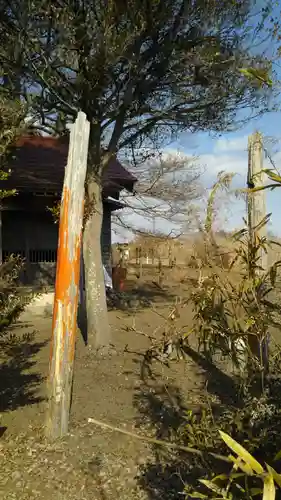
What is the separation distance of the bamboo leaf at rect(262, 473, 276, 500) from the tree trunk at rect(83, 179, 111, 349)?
265 inches

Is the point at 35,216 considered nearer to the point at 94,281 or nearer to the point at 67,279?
the point at 94,281

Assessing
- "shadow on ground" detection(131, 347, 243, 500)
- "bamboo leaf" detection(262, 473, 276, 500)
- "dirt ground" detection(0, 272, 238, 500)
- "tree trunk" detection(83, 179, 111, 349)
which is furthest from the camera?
"tree trunk" detection(83, 179, 111, 349)

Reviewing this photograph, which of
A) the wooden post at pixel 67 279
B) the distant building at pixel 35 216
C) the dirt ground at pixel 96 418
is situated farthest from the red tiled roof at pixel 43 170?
the wooden post at pixel 67 279

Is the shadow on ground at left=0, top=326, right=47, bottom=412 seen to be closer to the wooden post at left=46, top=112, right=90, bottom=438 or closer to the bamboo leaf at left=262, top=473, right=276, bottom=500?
the wooden post at left=46, top=112, right=90, bottom=438

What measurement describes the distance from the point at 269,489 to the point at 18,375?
6067 mm

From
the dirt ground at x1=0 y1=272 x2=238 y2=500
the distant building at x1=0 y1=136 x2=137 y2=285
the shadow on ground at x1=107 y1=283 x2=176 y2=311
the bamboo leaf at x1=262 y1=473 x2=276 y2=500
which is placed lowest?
the dirt ground at x1=0 y1=272 x2=238 y2=500

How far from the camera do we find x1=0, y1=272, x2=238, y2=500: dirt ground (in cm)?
417

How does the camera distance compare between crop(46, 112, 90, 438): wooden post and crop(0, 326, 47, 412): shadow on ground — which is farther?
crop(0, 326, 47, 412): shadow on ground

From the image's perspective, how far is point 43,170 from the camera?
13.1 meters

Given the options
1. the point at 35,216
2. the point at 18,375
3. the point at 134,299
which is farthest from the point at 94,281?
the point at 35,216

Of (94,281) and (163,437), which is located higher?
(94,281)

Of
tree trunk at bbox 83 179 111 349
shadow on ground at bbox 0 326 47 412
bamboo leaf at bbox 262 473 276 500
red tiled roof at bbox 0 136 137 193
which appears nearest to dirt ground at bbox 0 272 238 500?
shadow on ground at bbox 0 326 47 412

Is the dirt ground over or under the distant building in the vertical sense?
under

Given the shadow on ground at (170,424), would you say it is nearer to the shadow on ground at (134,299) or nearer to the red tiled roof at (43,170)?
the shadow on ground at (134,299)
